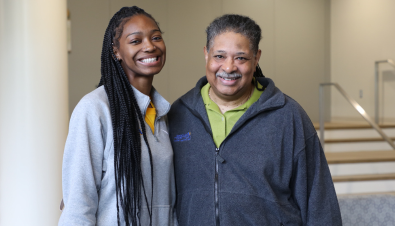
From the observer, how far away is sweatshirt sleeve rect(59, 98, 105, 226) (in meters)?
1.31

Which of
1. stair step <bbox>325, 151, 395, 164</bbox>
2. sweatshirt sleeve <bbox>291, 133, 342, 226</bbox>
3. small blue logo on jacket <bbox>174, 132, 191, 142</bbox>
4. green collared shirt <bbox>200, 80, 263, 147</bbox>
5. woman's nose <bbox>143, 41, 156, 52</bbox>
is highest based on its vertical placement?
woman's nose <bbox>143, 41, 156, 52</bbox>

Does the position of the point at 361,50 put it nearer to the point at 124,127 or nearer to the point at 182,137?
the point at 182,137

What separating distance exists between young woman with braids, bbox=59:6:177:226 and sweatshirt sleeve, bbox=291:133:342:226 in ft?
1.73

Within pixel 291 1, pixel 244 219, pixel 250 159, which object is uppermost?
pixel 291 1

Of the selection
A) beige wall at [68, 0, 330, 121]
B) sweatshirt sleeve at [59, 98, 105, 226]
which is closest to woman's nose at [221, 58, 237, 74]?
sweatshirt sleeve at [59, 98, 105, 226]

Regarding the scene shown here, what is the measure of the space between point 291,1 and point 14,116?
5806 millimetres

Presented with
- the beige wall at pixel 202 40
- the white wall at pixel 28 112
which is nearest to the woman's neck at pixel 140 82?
the white wall at pixel 28 112

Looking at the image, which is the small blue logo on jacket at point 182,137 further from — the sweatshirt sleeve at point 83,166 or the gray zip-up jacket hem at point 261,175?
the sweatshirt sleeve at point 83,166

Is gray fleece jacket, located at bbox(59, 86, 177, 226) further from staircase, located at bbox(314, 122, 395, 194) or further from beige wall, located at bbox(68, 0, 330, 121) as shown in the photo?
beige wall, located at bbox(68, 0, 330, 121)

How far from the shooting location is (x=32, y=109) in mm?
2303

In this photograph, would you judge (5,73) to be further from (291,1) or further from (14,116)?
(291,1)

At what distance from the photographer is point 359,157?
14.9ft

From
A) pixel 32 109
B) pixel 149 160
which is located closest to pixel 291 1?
pixel 32 109

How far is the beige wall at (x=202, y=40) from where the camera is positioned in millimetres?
5926
